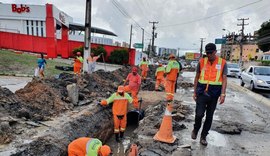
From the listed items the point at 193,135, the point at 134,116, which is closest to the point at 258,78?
the point at 134,116

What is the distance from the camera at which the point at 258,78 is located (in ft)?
42.7

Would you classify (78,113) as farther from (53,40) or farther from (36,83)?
(53,40)

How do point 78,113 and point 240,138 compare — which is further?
point 78,113

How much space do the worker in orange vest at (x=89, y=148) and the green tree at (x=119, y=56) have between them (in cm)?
2587

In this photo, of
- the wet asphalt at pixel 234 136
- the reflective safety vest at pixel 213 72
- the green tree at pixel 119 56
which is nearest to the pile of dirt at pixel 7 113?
the wet asphalt at pixel 234 136

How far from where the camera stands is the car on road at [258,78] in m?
12.6

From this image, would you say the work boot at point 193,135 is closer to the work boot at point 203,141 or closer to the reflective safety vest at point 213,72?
the work boot at point 203,141

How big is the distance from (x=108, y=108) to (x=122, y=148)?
2368mm

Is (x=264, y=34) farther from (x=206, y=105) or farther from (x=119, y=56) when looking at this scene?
(x=206, y=105)

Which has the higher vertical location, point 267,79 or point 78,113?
point 267,79

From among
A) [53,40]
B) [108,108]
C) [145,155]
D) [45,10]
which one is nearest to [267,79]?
[108,108]

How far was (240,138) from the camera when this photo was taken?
16.5ft

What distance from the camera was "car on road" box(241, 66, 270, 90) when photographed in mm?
12648

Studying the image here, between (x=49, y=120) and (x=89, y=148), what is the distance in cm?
335
